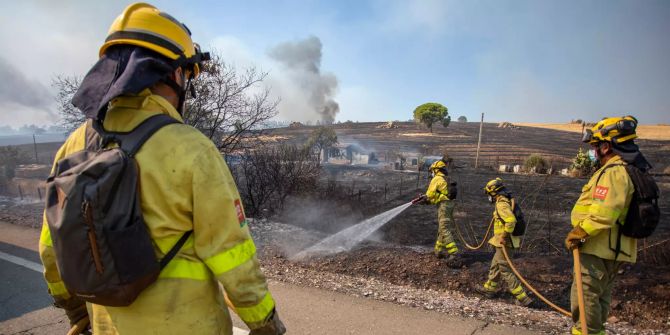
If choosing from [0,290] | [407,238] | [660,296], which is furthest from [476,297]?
[0,290]

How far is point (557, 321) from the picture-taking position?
12.2 ft

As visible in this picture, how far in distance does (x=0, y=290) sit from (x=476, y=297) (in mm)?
5754

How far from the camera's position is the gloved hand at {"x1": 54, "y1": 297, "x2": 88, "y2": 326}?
183 cm

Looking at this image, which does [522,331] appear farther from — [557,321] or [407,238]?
[407,238]

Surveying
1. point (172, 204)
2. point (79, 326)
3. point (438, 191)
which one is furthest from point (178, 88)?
point (438, 191)

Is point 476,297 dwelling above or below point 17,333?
below

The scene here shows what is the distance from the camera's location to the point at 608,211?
10.2ft

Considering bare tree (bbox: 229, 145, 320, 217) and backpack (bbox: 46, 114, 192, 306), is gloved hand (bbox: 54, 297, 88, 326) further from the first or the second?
bare tree (bbox: 229, 145, 320, 217)

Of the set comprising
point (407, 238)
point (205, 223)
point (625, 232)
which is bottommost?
point (407, 238)

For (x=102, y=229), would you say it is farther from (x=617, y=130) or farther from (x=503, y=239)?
(x=503, y=239)

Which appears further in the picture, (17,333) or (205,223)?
(17,333)

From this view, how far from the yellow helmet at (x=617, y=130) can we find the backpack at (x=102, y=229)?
3757mm

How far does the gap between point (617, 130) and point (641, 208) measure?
0.70 m

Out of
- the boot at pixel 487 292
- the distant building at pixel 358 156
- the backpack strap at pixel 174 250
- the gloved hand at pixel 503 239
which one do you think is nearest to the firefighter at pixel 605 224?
the gloved hand at pixel 503 239
